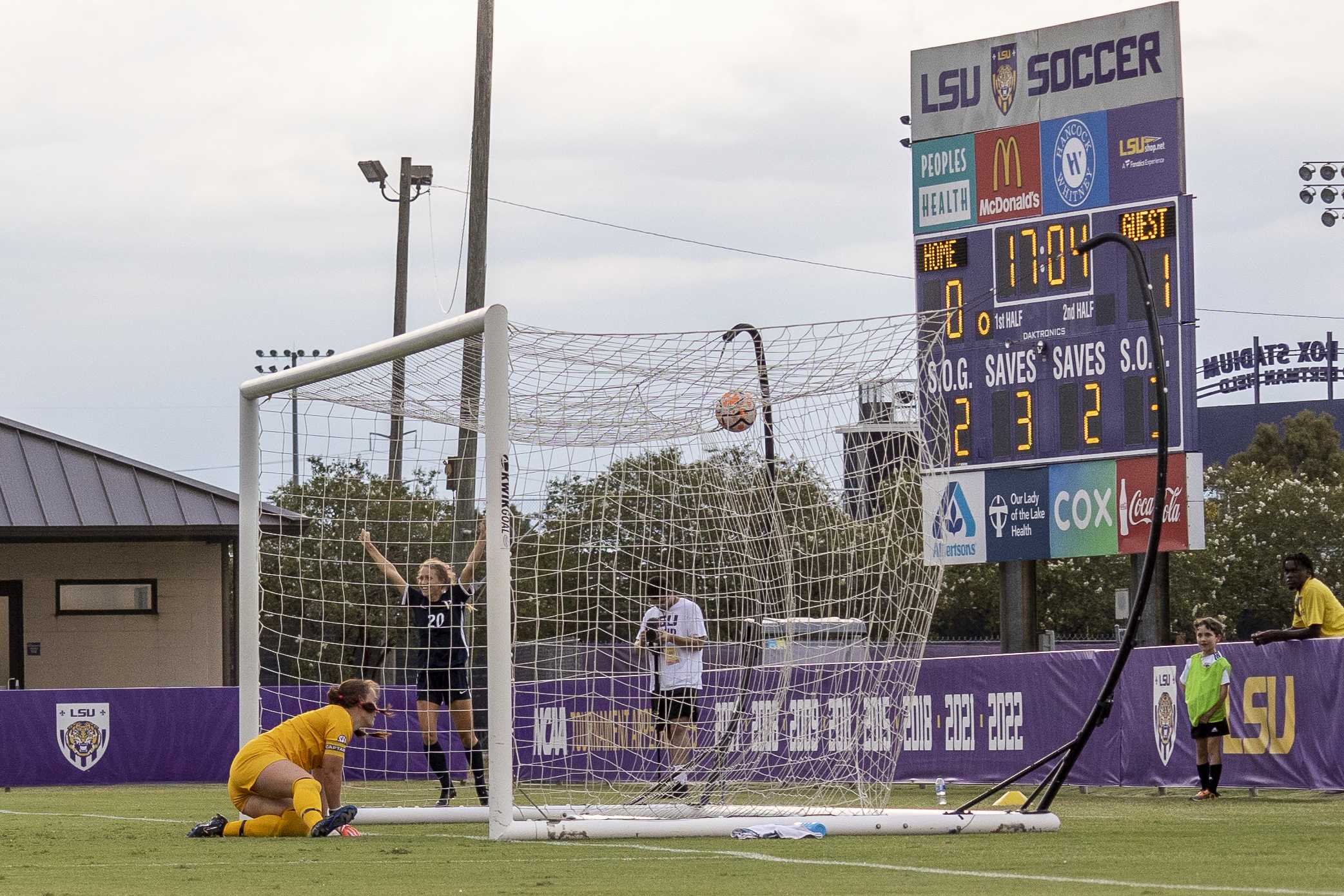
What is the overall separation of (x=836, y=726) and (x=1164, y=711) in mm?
5037

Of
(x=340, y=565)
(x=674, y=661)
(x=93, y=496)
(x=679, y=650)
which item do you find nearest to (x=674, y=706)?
(x=679, y=650)

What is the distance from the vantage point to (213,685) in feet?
91.8

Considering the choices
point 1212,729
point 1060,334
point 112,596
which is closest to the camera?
point 1212,729

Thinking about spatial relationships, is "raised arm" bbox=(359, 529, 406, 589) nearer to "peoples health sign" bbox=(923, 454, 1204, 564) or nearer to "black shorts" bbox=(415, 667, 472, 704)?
"black shorts" bbox=(415, 667, 472, 704)

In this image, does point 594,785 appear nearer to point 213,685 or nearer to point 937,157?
point 937,157

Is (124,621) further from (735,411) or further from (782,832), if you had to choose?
(782,832)

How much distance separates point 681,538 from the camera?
15.0m

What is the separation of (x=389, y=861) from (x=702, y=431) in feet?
16.1

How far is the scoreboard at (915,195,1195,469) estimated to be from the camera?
20.6m

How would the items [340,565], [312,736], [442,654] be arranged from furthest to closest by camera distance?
[340,565] < [442,654] < [312,736]

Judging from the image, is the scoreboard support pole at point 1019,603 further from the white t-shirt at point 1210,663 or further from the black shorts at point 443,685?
the black shorts at point 443,685

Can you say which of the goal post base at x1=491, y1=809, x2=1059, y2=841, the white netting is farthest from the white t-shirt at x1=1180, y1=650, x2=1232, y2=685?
the goal post base at x1=491, y1=809, x2=1059, y2=841

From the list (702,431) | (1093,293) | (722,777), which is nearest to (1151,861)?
(722,777)

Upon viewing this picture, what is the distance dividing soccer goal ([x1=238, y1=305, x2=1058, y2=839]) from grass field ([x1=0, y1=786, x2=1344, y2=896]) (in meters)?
0.82
